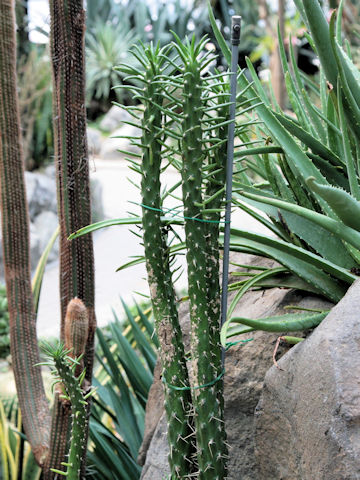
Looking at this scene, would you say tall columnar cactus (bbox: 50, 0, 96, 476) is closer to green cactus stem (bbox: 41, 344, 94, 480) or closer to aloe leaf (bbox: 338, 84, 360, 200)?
green cactus stem (bbox: 41, 344, 94, 480)

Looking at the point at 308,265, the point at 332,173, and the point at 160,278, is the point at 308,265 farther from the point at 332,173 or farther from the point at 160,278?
the point at 160,278

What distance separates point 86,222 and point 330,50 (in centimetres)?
75

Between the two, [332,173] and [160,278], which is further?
[332,173]

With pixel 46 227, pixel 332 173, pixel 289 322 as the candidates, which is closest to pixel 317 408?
pixel 289 322

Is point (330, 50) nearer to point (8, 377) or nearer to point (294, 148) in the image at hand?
point (294, 148)

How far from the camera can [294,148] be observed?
141 cm

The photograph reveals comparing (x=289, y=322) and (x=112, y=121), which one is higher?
(x=112, y=121)

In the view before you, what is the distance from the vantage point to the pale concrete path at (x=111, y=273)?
16.0 ft

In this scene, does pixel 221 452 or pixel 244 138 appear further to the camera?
pixel 244 138

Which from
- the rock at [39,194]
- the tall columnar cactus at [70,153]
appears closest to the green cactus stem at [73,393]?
the tall columnar cactus at [70,153]

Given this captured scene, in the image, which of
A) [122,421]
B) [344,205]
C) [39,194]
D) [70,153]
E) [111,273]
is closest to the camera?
[344,205]

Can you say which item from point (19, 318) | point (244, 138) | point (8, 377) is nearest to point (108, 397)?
point (19, 318)

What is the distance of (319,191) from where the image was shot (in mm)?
1053

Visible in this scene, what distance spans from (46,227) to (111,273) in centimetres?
101
